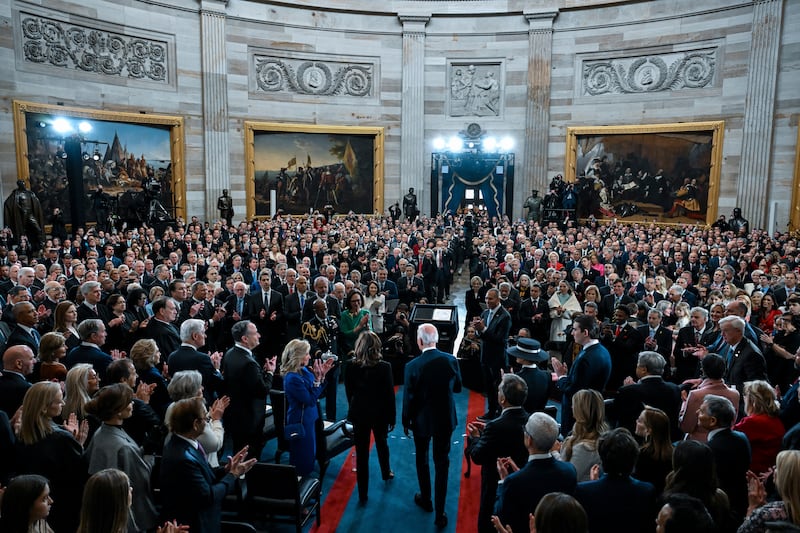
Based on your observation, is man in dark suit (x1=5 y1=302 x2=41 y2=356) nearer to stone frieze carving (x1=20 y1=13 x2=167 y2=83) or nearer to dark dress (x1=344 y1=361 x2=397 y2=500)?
dark dress (x1=344 y1=361 x2=397 y2=500)

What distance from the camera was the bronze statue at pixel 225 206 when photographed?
24.2 metres

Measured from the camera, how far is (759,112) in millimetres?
22828

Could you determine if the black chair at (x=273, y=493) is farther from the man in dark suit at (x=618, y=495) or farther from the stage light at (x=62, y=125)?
the stage light at (x=62, y=125)

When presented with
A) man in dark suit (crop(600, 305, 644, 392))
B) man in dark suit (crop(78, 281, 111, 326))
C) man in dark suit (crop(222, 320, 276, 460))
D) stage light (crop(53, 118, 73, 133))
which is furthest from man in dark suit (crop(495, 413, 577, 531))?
stage light (crop(53, 118, 73, 133))

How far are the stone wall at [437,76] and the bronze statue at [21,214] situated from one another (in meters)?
2.21

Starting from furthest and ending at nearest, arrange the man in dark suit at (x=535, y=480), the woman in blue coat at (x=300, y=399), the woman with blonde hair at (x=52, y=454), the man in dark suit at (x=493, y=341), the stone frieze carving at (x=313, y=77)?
the stone frieze carving at (x=313, y=77)
the man in dark suit at (x=493, y=341)
the woman in blue coat at (x=300, y=399)
the woman with blonde hair at (x=52, y=454)
the man in dark suit at (x=535, y=480)

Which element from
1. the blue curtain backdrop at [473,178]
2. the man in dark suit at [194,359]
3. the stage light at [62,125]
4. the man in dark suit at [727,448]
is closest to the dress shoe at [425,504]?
the man in dark suit at [194,359]

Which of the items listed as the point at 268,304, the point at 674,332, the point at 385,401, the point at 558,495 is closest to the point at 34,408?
the point at 385,401

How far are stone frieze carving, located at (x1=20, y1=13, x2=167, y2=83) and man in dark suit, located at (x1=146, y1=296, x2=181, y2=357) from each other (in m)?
17.8

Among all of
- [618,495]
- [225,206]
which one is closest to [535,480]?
[618,495]

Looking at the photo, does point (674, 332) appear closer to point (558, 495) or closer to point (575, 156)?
point (558, 495)

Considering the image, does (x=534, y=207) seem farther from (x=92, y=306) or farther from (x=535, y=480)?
(x=535, y=480)

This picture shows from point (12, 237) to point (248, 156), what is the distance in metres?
11.4

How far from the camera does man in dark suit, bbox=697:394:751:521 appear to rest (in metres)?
4.44
